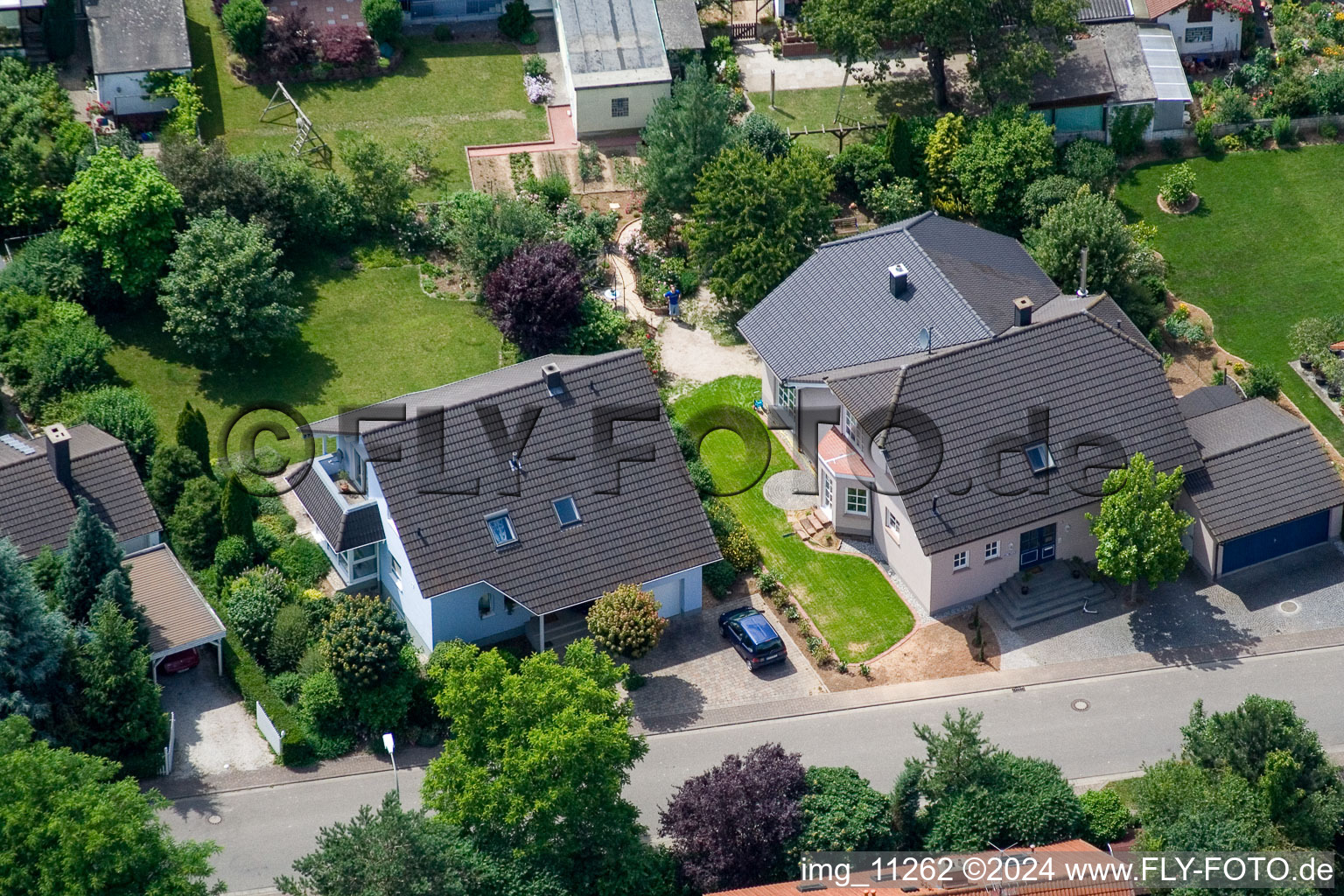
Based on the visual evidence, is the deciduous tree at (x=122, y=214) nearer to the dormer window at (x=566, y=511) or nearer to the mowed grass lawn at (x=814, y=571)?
the dormer window at (x=566, y=511)

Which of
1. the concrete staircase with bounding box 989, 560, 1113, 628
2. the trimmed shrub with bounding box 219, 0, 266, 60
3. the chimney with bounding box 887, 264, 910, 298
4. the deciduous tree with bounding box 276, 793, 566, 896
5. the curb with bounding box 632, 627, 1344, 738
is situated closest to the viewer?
the deciduous tree with bounding box 276, 793, 566, 896

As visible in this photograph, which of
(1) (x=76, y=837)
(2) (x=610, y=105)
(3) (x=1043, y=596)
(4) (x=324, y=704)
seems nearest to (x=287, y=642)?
(4) (x=324, y=704)

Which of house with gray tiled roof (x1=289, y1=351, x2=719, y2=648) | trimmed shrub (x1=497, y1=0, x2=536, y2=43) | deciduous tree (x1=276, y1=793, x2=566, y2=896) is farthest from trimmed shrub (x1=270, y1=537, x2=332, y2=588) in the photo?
trimmed shrub (x1=497, y1=0, x2=536, y2=43)

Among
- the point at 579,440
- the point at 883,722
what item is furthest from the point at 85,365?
the point at 883,722

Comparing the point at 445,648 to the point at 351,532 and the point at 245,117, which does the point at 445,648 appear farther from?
the point at 245,117

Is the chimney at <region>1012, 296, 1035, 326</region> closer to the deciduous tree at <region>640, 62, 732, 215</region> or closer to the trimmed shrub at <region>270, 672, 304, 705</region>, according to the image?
the deciduous tree at <region>640, 62, 732, 215</region>

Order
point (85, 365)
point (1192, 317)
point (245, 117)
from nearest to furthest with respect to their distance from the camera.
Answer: point (85, 365)
point (1192, 317)
point (245, 117)
